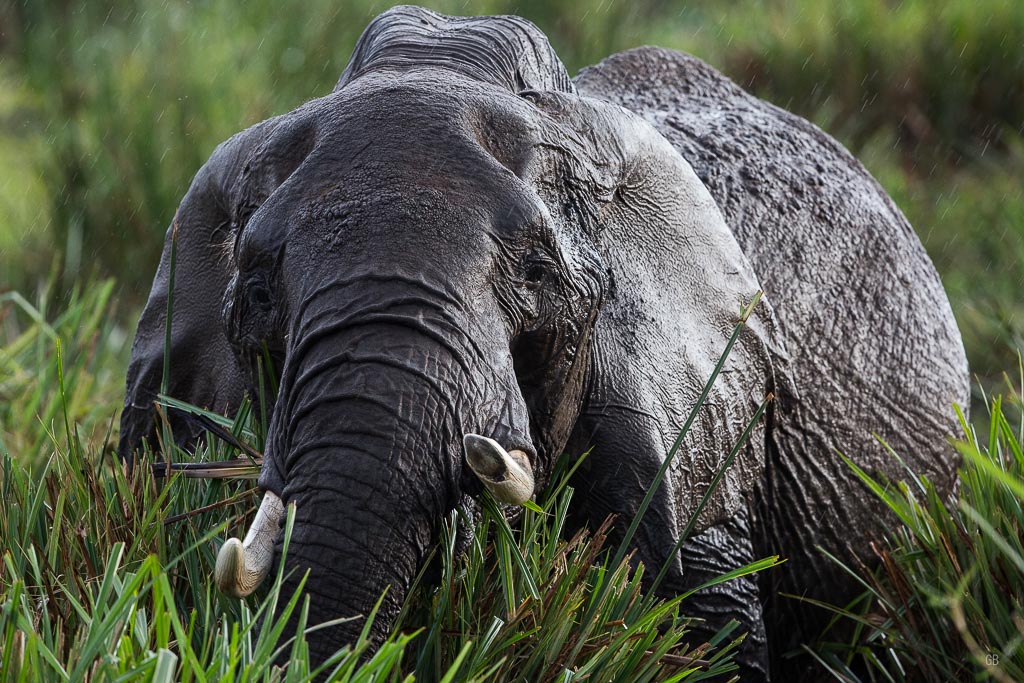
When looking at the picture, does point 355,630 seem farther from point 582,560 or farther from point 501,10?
Answer: point 501,10


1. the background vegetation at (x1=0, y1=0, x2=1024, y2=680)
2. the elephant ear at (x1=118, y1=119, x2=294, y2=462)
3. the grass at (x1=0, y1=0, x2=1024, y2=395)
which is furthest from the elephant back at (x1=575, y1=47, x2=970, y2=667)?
the grass at (x1=0, y1=0, x2=1024, y2=395)

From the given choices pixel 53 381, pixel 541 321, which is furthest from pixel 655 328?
pixel 53 381

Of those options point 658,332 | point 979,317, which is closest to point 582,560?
point 658,332

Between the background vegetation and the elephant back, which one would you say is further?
the elephant back

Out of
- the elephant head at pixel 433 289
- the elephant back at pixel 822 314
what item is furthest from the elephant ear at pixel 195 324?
the elephant back at pixel 822 314

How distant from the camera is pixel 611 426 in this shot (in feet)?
7.01

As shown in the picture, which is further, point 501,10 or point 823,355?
point 501,10

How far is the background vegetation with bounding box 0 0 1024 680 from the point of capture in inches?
86.8

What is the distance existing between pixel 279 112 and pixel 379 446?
4523 millimetres

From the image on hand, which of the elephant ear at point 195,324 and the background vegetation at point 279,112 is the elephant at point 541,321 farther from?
the background vegetation at point 279,112

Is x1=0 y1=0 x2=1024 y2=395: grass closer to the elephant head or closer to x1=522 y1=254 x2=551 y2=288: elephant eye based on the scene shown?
the elephant head

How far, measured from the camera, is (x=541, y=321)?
1.98m

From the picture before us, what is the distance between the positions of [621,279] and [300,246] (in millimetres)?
568

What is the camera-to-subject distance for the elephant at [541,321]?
1717 millimetres
